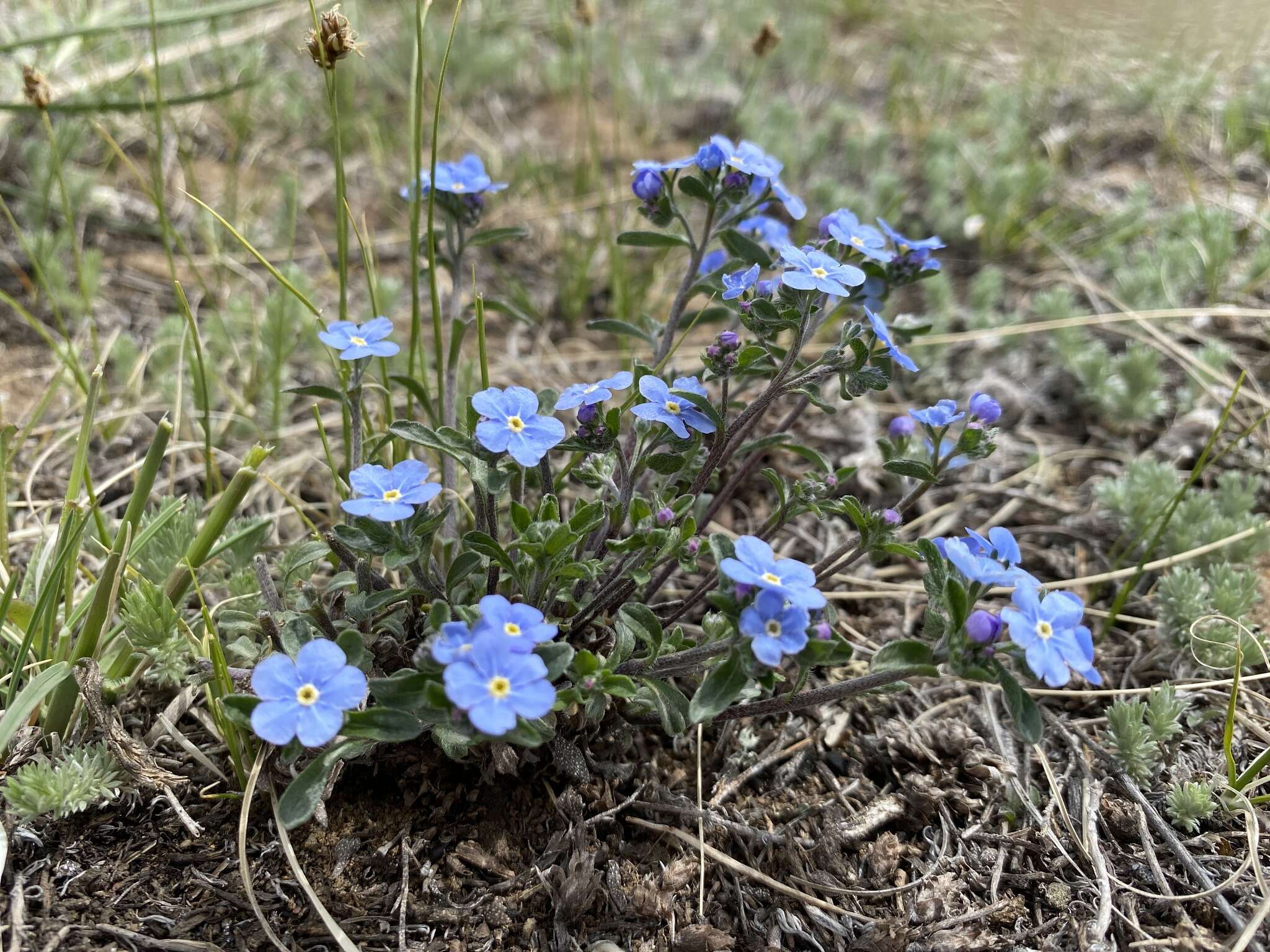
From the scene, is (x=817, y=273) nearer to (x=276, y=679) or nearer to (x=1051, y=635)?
(x=1051, y=635)

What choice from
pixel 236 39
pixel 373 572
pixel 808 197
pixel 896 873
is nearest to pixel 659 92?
pixel 808 197

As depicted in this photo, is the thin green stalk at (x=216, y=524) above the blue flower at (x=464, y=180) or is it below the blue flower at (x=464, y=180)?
below

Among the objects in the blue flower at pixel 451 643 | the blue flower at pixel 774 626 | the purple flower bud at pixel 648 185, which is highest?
the purple flower bud at pixel 648 185

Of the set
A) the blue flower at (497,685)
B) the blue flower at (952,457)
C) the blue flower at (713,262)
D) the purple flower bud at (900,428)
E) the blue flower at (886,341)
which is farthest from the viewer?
the blue flower at (713,262)

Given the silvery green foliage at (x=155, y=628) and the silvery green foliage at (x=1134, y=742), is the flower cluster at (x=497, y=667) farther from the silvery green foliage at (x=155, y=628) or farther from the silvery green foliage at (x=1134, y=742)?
the silvery green foliage at (x=1134, y=742)

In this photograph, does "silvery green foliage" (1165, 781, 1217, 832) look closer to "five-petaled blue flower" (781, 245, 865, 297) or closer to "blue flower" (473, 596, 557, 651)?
"five-petaled blue flower" (781, 245, 865, 297)

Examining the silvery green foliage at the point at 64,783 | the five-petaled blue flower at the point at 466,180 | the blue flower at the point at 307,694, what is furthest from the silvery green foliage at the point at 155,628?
the five-petaled blue flower at the point at 466,180
